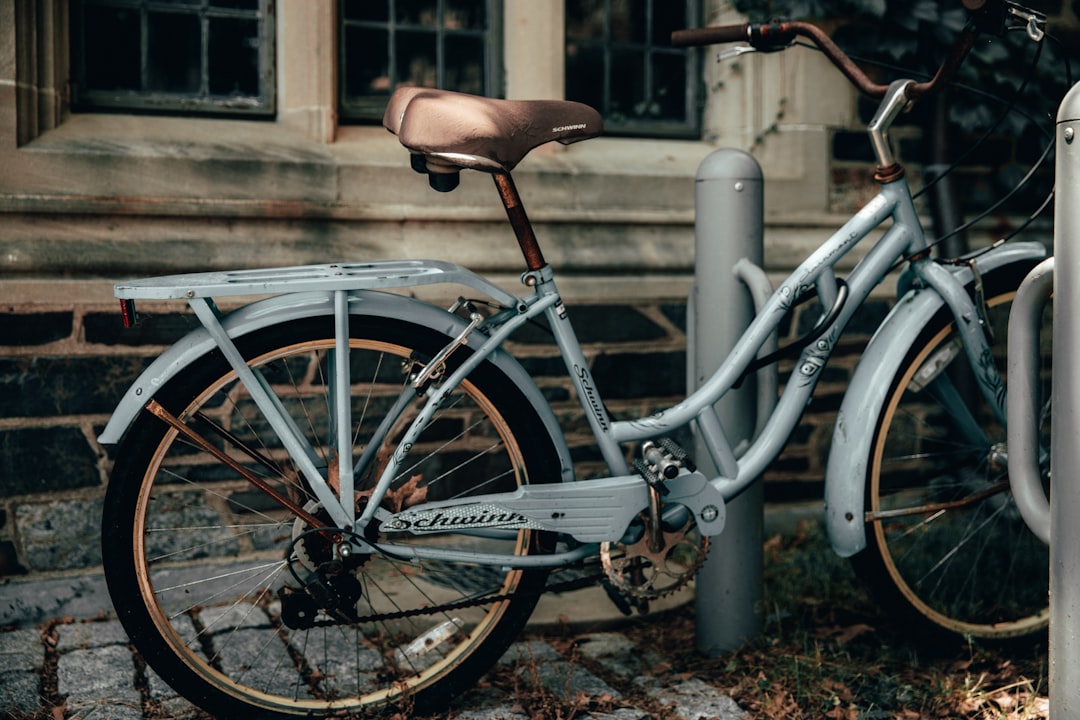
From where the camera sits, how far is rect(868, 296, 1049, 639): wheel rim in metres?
2.70

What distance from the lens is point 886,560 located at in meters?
2.69

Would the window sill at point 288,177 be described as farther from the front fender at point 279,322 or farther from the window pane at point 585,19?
the front fender at point 279,322

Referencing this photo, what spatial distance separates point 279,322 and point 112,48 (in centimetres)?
174

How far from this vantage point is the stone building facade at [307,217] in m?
3.18

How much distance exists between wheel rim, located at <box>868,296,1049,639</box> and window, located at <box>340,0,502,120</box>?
1896mm

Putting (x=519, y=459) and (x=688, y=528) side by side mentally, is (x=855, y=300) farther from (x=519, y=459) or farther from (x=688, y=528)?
(x=519, y=459)

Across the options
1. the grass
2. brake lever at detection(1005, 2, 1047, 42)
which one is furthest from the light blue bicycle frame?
brake lever at detection(1005, 2, 1047, 42)

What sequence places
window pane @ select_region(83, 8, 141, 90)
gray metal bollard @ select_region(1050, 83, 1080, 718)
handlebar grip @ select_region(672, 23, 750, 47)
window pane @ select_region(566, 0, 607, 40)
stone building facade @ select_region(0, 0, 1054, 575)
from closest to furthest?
1. gray metal bollard @ select_region(1050, 83, 1080, 718)
2. handlebar grip @ select_region(672, 23, 750, 47)
3. stone building facade @ select_region(0, 0, 1054, 575)
4. window pane @ select_region(83, 8, 141, 90)
5. window pane @ select_region(566, 0, 607, 40)

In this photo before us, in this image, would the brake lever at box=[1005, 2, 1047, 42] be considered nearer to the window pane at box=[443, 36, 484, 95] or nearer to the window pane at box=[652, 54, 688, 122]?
the window pane at box=[652, 54, 688, 122]

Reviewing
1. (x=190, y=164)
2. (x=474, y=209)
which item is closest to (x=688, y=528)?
(x=474, y=209)

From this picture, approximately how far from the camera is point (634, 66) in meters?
4.12

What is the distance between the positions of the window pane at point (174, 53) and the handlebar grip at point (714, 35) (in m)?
1.75

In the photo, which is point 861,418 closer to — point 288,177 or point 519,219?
point 519,219

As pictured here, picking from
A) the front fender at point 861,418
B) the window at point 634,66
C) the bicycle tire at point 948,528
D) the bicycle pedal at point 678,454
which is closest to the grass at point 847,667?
the bicycle tire at point 948,528
